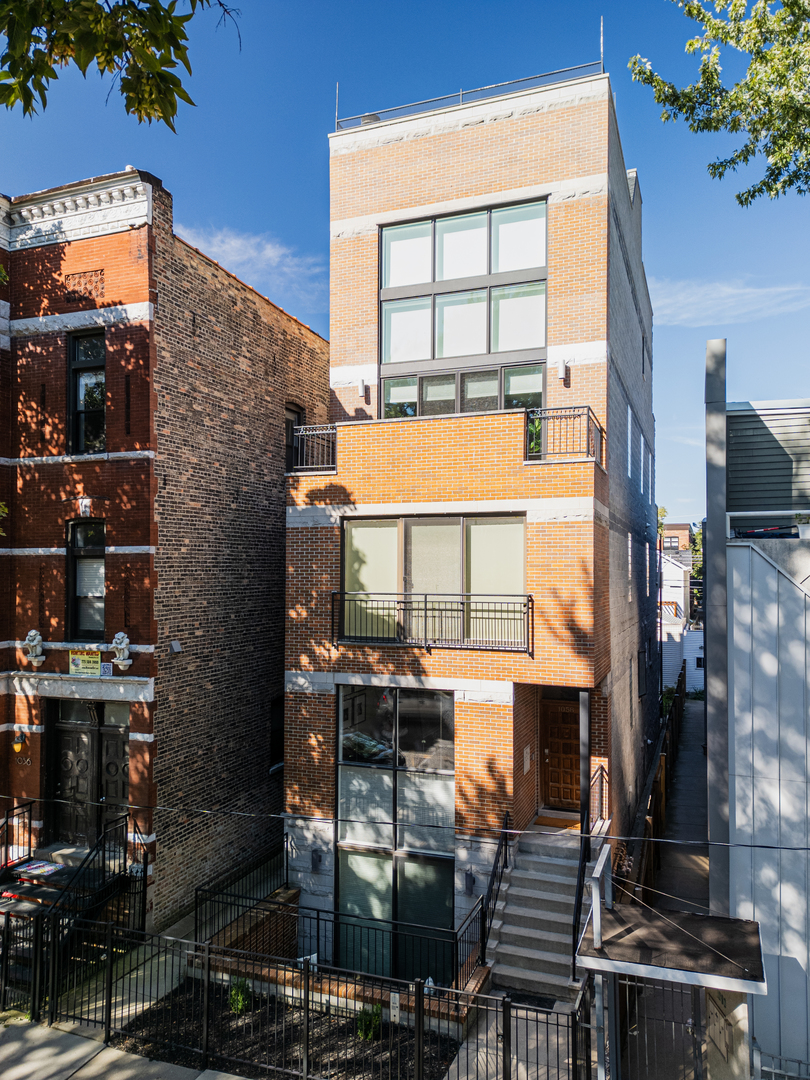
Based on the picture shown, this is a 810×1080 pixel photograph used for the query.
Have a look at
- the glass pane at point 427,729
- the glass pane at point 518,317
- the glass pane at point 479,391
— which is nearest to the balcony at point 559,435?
the glass pane at point 479,391

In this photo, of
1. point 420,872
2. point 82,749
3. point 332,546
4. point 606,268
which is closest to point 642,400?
point 606,268

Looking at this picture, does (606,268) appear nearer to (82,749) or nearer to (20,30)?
(20,30)

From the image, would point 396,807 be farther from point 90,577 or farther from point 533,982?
point 90,577

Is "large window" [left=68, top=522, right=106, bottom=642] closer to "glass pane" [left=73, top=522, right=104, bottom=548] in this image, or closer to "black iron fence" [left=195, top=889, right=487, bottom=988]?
"glass pane" [left=73, top=522, right=104, bottom=548]

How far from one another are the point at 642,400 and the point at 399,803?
13751 millimetres

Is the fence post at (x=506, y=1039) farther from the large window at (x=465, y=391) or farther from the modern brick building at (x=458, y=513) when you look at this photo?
the large window at (x=465, y=391)

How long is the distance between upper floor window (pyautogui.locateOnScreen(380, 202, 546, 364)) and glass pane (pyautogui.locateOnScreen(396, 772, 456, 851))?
310 inches

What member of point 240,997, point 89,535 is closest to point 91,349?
point 89,535

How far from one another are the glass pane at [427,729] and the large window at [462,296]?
5472mm

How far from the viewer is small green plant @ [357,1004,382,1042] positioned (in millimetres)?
Answer: 9016

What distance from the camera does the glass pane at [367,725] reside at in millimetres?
12109

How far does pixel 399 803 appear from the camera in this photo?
11898 mm

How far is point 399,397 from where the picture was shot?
45.4 ft

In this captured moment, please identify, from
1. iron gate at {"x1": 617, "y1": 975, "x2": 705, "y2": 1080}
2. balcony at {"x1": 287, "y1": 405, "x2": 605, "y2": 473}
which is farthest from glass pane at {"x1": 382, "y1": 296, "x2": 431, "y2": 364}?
iron gate at {"x1": 617, "y1": 975, "x2": 705, "y2": 1080}
